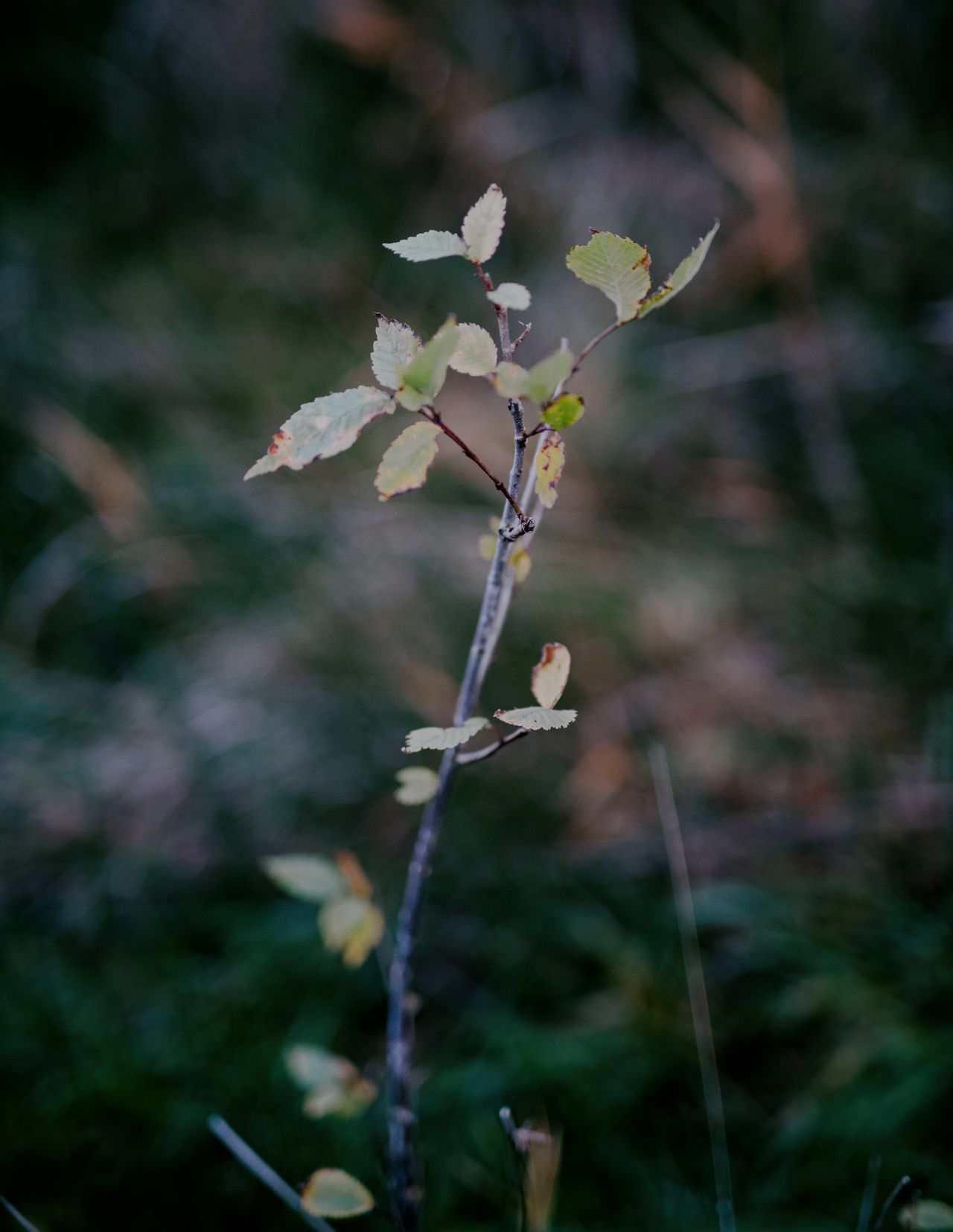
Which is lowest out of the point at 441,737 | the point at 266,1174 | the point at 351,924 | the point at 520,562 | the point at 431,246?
the point at 266,1174

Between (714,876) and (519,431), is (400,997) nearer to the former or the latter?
(519,431)

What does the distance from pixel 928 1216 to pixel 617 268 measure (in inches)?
24.9

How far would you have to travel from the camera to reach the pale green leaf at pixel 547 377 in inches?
10.7

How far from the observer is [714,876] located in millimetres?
1014

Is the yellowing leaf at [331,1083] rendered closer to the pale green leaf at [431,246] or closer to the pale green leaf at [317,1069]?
the pale green leaf at [317,1069]

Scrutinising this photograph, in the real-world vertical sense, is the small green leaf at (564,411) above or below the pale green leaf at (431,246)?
below

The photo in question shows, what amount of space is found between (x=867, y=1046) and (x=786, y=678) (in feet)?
1.95

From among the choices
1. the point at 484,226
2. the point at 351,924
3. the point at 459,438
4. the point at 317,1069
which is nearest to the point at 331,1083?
the point at 317,1069

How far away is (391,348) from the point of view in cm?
34

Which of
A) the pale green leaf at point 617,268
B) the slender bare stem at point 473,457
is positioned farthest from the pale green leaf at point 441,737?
the pale green leaf at point 617,268

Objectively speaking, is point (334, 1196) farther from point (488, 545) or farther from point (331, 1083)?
point (488, 545)

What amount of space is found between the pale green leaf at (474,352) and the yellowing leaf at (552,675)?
0.15m

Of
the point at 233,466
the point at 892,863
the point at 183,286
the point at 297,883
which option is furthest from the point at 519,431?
the point at 183,286

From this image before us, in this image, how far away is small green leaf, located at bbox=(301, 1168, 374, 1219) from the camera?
45 centimetres
